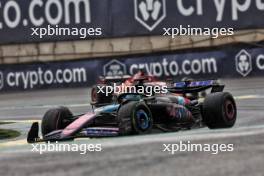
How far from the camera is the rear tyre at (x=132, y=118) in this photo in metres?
9.28

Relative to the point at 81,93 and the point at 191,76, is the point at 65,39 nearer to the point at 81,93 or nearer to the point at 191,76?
the point at 81,93

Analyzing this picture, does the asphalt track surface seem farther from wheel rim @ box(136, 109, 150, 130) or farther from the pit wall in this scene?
the pit wall

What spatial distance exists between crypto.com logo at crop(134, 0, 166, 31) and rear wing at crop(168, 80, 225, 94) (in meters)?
10.4

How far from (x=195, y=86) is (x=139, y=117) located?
6.87 ft

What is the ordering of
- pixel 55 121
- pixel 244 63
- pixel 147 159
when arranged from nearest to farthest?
pixel 147 159, pixel 55 121, pixel 244 63

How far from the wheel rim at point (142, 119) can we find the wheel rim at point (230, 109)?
4.94ft

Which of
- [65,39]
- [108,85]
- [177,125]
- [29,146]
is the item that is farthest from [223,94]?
[65,39]

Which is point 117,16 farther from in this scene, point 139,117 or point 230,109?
point 139,117

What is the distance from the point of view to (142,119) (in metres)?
9.57
